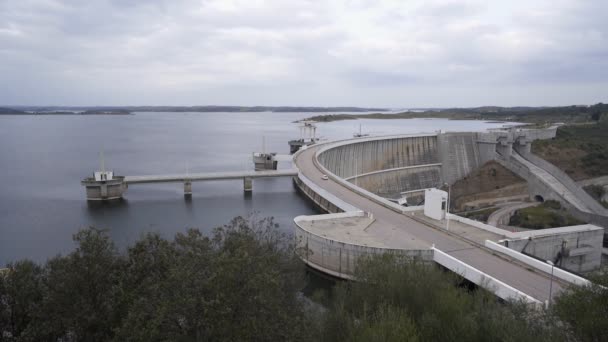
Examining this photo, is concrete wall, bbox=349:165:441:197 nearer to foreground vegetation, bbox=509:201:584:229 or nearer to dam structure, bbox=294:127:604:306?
dam structure, bbox=294:127:604:306

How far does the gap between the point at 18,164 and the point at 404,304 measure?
6268cm

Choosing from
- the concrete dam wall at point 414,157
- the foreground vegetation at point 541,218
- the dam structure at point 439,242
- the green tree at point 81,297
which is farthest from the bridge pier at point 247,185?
Result: the green tree at point 81,297

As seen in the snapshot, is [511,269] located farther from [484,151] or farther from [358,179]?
[484,151]

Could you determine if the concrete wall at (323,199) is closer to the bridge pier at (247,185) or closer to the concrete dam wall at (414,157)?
the bridge pier at (247,185)

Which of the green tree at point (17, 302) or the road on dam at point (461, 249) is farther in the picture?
the road on dam at point (461, 249)

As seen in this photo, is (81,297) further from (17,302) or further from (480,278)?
(480,278)

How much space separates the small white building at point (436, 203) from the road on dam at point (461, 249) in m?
1.30

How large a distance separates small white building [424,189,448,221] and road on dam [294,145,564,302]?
1303 mm

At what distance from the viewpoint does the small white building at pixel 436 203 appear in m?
26.3

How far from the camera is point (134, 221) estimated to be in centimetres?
3334

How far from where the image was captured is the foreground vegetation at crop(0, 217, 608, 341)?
8547 millimetres

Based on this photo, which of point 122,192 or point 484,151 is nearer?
point 122,192

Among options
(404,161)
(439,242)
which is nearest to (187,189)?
(439,242)

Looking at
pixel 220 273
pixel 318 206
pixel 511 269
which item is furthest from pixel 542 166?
pixel 220 273
